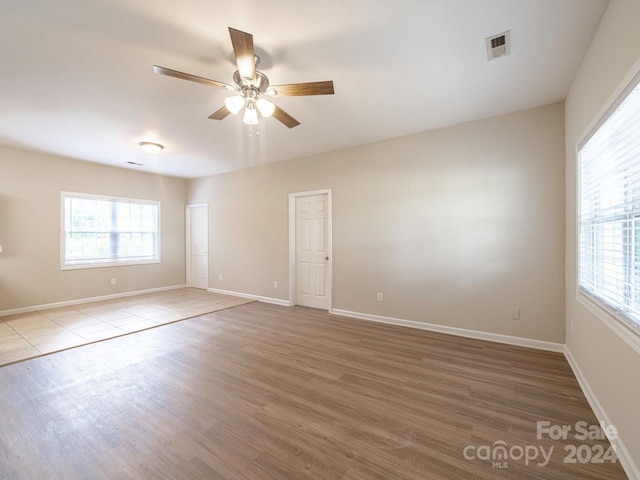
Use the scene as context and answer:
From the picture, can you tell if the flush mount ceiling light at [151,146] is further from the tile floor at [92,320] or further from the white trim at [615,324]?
the white trim at [615,324]

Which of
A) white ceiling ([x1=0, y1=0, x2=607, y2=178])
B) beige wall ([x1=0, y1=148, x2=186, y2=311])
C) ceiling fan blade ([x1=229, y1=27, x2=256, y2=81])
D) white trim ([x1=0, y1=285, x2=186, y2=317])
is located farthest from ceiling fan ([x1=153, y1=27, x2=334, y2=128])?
white trim ([x1=0, y1=285, x2=186, y2=317])

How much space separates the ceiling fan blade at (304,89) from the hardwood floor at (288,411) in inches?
97.1

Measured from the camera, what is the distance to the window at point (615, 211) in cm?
152

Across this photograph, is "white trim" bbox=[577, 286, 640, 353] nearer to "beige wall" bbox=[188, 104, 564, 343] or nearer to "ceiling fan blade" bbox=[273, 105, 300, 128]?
"beige wall" bbox=[188, 104, 564, 343]

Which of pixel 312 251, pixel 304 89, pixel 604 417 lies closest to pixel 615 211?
pixel 604 417

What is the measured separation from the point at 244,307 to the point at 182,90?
3.60 metres

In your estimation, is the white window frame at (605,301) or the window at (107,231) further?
the window at (107,231)

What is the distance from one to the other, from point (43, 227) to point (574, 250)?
7738mm

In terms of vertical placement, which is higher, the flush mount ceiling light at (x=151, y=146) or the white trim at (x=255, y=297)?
the flush mount ceiling light at (x=151, y=146)

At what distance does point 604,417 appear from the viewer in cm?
181

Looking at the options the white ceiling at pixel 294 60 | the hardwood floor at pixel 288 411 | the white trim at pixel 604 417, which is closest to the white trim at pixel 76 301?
the hardwood floor at pixel 288 411

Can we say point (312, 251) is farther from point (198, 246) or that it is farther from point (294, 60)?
point (198, 246)

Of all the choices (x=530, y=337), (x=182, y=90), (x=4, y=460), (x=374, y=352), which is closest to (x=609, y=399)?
(x=530, y=337)

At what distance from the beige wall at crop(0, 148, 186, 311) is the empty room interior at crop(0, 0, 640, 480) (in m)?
0.03
